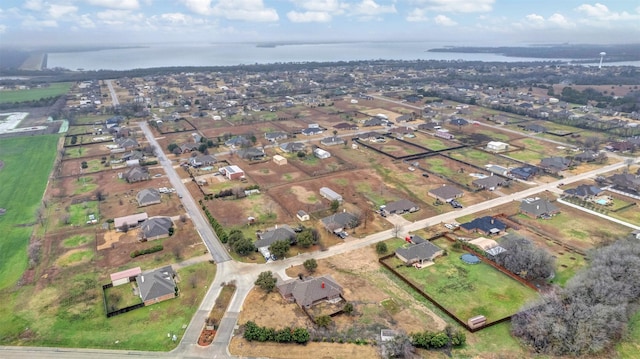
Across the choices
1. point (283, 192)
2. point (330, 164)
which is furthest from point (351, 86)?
point (283, 192)

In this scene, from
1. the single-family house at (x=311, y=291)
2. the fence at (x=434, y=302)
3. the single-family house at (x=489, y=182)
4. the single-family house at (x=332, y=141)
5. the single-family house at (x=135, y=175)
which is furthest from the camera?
the single-family house at (x=332, y=141)

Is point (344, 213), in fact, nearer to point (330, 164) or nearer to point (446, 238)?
point (446, 238)

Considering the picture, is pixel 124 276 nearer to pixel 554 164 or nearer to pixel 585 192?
pixel 585 192

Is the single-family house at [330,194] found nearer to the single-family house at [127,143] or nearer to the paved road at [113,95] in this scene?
the single-family house at [127,143]

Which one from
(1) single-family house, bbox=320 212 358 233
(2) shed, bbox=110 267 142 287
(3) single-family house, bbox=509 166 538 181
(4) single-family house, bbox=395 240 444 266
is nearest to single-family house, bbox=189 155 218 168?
(1) single-family house, bbox=320 212 358 233

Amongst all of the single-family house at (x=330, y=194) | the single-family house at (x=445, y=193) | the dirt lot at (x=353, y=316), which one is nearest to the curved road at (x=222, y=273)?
the dirt lot at (x=353, y=316)

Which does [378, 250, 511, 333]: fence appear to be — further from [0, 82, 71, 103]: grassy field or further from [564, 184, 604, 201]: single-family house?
[0, 82, 71, 103]: grassy field
